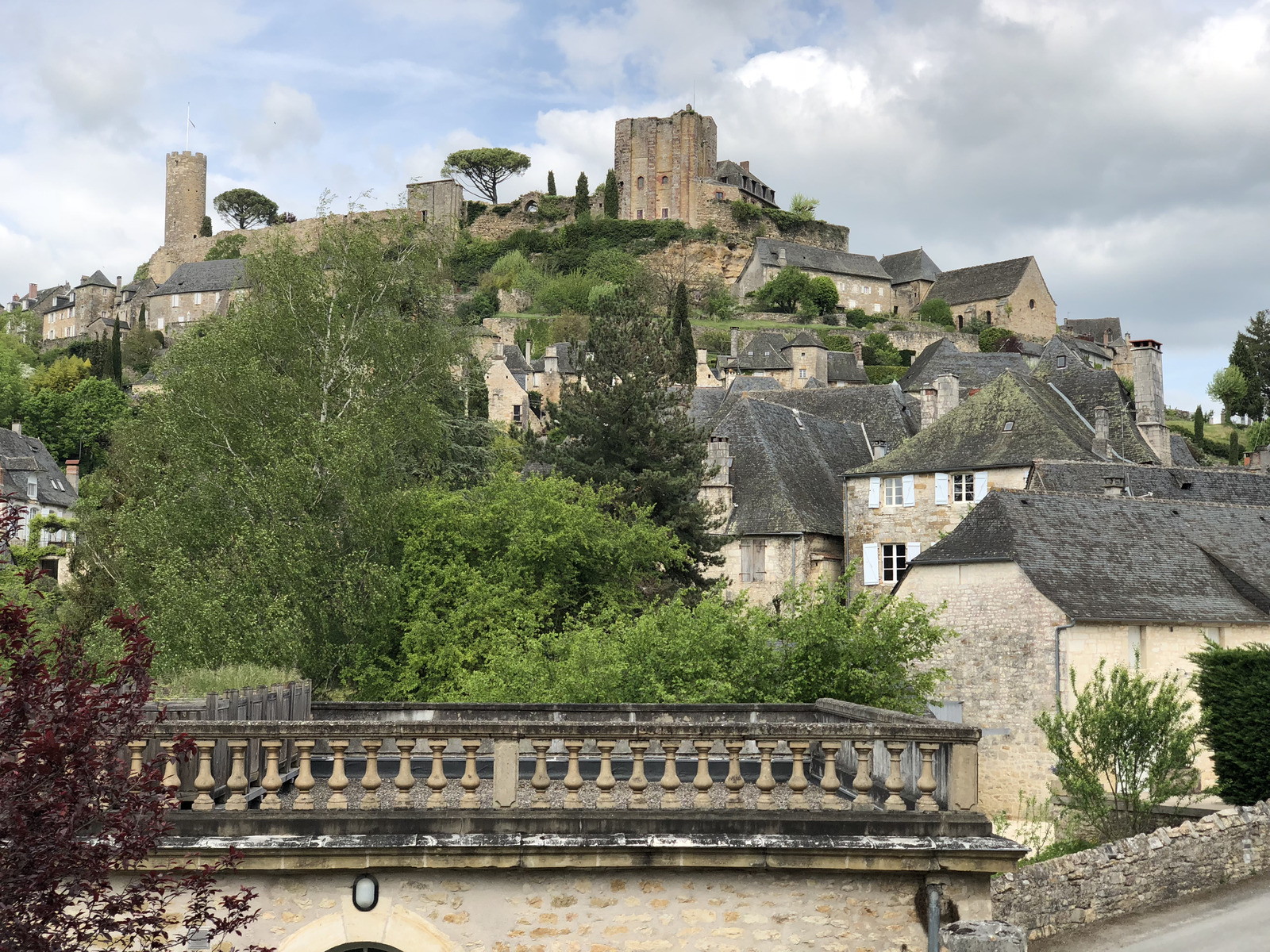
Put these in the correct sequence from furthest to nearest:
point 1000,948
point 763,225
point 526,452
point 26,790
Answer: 1. point 763,225
2. point 526,452
3. point 1000,948
4. point 26,790

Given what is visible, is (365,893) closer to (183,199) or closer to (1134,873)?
(1134,873)

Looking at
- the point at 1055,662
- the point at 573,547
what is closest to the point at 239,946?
the point at 573,547

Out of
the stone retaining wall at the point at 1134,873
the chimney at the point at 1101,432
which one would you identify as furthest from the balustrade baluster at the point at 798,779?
the chimney at the point at 1101,432

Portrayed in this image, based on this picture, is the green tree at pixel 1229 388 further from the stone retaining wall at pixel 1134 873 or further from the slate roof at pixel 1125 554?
the stone retaining wall at pixel 1134 873

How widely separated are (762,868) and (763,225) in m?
117

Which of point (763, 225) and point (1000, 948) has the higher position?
point (763, 225)

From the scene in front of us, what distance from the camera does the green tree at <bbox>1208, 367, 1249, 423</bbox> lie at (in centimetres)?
9562

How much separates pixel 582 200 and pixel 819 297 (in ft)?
93.1

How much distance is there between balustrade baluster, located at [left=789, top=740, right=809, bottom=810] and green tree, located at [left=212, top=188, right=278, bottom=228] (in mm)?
147510

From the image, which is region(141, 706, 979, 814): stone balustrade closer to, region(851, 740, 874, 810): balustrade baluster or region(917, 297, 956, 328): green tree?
region(851, 740, 874, 810): balustrade baluster

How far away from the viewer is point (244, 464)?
87.7 feet

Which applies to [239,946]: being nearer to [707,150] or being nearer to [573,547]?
[573,547]

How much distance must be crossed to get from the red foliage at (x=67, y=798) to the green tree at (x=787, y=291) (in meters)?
106

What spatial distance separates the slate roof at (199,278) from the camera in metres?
121
